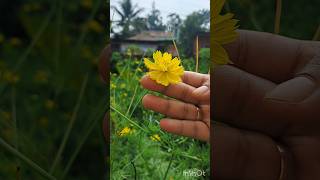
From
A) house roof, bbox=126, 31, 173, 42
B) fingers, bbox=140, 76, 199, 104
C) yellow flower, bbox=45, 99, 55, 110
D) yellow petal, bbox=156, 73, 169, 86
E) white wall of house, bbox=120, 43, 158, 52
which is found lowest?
yellow flower, bbox=45, 99, 55, 110

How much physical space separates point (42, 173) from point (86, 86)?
0.36 m

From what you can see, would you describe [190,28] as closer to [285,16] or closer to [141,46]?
[141,46]

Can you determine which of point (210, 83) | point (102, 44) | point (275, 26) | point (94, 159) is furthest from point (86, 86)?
point (275, 26)

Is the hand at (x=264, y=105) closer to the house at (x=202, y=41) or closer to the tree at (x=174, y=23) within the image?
the house at (x=202, y=41)

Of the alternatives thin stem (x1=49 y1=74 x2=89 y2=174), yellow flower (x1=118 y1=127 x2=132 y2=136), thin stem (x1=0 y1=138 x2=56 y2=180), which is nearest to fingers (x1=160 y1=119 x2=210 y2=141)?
yellow flower (x1=118 y1=127 x2=132 y2=136)

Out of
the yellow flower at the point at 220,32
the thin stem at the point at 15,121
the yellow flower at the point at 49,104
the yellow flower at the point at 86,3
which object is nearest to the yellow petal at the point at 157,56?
the yellow flower at the point at 220,32

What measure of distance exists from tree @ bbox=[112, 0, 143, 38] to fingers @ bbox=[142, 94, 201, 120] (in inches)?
9.2

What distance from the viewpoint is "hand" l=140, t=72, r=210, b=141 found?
155 centimetres

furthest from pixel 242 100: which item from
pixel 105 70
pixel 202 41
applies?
pixel 105 70

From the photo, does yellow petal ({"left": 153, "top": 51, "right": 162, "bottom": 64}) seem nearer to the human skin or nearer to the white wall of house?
the white wall of house

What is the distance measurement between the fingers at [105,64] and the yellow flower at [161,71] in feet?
0.49

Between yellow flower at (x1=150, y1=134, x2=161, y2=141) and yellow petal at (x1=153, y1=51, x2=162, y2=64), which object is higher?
yellow petal at (x1=153, y1=51, x2=162, y2=64)

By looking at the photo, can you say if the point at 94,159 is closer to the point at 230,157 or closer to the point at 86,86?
the point at 86,86

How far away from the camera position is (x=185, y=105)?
1.58m
